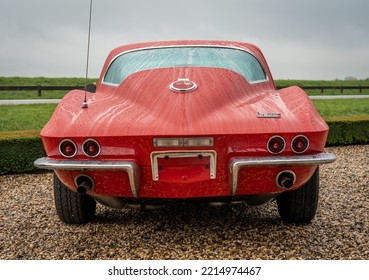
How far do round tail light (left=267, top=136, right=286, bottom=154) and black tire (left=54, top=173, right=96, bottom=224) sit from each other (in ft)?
5.89

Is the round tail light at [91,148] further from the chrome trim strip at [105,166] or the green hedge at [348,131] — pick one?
the green hedge at [348,131]

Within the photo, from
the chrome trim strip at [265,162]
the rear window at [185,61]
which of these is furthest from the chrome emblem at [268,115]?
the rear window at [185,61]

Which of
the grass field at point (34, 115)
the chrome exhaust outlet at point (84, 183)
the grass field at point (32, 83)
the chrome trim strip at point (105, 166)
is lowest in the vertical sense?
the grass field at point (32, 83)

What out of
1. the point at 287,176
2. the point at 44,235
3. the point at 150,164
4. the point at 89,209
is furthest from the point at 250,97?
the point at 44,235

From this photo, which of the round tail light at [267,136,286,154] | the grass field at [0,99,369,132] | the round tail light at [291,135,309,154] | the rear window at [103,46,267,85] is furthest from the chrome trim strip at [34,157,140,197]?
the grass field at [0,99,369,132]

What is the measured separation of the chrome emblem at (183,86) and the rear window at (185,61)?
46cm

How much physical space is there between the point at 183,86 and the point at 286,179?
106 centimetres

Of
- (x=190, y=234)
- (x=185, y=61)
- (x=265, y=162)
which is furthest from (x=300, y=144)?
(x=185, y=61)

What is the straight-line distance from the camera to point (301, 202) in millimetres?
4086

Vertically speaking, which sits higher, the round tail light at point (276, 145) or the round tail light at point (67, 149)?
the round tail light at point (276, 145)

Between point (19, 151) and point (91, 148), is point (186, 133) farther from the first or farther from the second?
point (19, 151)

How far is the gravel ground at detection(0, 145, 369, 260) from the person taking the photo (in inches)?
145

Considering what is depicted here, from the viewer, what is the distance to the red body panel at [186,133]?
3227mm

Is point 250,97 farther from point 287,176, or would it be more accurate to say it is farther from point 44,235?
point 44,235
